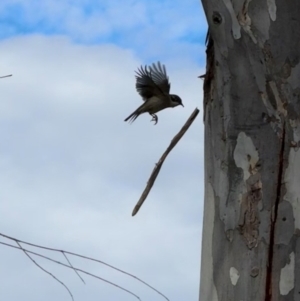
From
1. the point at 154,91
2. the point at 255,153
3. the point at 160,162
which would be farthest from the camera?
the point at 154,91

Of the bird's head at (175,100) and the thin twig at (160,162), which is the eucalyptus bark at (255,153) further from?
the bird's head at (175,100)

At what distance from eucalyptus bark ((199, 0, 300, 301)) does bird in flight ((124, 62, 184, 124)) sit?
39.3 inches

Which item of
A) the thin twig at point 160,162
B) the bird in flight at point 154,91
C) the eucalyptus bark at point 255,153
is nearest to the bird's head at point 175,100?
the bird in flight at point 154,91

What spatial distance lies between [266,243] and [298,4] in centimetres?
49

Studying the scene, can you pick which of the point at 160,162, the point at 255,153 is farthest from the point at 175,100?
the point at 255,153

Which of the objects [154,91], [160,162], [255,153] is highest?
[154,91]

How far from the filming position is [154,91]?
2686 mm

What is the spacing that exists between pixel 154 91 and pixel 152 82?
58 mm

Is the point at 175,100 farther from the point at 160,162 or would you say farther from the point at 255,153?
the point at 255,153

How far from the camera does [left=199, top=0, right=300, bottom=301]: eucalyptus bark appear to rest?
150cm

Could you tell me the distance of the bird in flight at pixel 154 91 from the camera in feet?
8.58

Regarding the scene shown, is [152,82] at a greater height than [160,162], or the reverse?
[152,82]

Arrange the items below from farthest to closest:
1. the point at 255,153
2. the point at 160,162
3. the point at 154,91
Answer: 1. the point at 154,91
2. the point at 160,162
3. the point at 255,153

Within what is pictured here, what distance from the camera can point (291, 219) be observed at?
1498 millimetres
